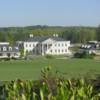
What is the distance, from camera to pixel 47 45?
257ft

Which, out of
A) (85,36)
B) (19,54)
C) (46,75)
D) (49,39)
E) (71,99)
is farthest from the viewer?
(85,36)

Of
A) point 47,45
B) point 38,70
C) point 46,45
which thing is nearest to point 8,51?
point 47,45

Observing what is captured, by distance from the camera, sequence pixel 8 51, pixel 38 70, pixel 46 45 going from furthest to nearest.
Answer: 1. pixel 46 45
2. pixel 8 51
3. pixel 38 70

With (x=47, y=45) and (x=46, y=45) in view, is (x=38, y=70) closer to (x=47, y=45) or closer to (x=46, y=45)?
(x=47, y=45)

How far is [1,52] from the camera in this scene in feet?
229

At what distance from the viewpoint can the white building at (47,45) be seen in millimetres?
78188

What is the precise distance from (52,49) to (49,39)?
9.22 feet

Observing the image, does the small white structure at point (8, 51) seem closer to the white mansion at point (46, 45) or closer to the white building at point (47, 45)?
the white mansion at point (46, 45)

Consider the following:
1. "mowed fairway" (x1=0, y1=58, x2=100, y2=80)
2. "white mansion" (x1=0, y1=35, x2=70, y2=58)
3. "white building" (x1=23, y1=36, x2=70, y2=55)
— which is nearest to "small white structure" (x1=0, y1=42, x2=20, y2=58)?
"white mansion" (x1=0, y1=35, x2=70, y2=58)

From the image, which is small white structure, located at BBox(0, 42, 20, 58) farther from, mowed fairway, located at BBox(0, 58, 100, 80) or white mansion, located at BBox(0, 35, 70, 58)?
mowed fairway, located at BBox(0, 58, 100, 80)

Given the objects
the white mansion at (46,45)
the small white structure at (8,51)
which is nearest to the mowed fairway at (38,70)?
the small white structure at (8,51)

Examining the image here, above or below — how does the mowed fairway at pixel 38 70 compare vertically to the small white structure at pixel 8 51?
above

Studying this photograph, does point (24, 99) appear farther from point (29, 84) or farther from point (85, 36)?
point (85, 36)

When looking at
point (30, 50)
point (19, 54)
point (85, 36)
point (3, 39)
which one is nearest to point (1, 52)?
point (19, 54)
